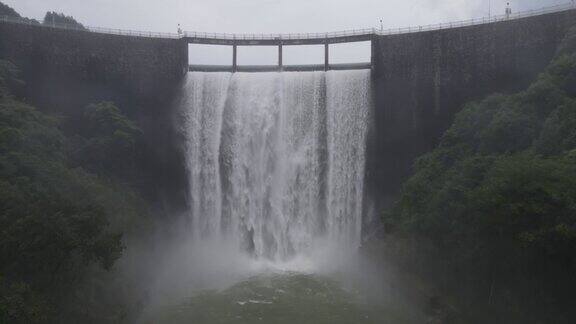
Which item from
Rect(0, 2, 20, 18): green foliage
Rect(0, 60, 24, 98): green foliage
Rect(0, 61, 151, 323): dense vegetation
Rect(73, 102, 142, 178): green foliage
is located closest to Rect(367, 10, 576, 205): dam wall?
Rect(73, 102, 142, 178): green foliage

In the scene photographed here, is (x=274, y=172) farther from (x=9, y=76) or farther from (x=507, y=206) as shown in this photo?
(x=507, y=206)

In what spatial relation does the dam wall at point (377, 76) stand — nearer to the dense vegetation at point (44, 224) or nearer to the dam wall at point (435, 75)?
the dam wall at point (435, 75)

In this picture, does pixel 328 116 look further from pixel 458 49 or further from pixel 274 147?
pixel 458 49

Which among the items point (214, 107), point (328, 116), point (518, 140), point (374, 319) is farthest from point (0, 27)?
point (518, 140)

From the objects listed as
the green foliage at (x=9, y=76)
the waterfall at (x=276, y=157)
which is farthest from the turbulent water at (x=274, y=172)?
the green foliage at (x=9, y=76)

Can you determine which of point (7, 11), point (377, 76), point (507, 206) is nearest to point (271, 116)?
point (377, 76)

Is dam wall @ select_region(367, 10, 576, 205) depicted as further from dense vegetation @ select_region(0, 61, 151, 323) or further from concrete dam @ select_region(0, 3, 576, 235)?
dense vegetation @ select_region(0, 61, 151, 323)
